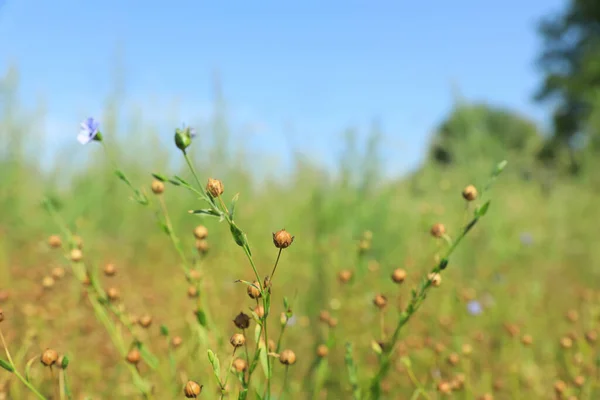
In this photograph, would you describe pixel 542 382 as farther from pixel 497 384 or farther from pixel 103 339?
pixel 103 339

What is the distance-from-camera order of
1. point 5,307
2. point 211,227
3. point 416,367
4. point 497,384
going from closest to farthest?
point 497,384
point 416,367
point 5,307
point 211,227

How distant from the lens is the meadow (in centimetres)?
94

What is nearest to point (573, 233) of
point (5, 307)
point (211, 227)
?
point (211, 227)

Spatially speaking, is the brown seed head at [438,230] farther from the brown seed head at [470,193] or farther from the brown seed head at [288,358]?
the brown seed head at [288,358]

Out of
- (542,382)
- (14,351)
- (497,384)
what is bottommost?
(14,351)

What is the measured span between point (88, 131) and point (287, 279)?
1.78m

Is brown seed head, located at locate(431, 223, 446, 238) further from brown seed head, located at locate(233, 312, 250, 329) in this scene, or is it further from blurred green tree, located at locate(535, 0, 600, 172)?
blurred green tree, located at locate(535, 0, 600, 172)

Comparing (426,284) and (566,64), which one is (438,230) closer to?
(426,284)

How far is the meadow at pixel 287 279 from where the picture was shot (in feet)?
3.08

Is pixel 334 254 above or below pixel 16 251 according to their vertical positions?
above

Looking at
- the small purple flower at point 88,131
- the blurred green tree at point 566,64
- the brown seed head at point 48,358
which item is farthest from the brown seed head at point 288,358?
the blurred green tree at point 566,64

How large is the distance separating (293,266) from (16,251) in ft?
5.60

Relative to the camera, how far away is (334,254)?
2.17 m

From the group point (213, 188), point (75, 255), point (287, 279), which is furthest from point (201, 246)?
point (287, 279)
